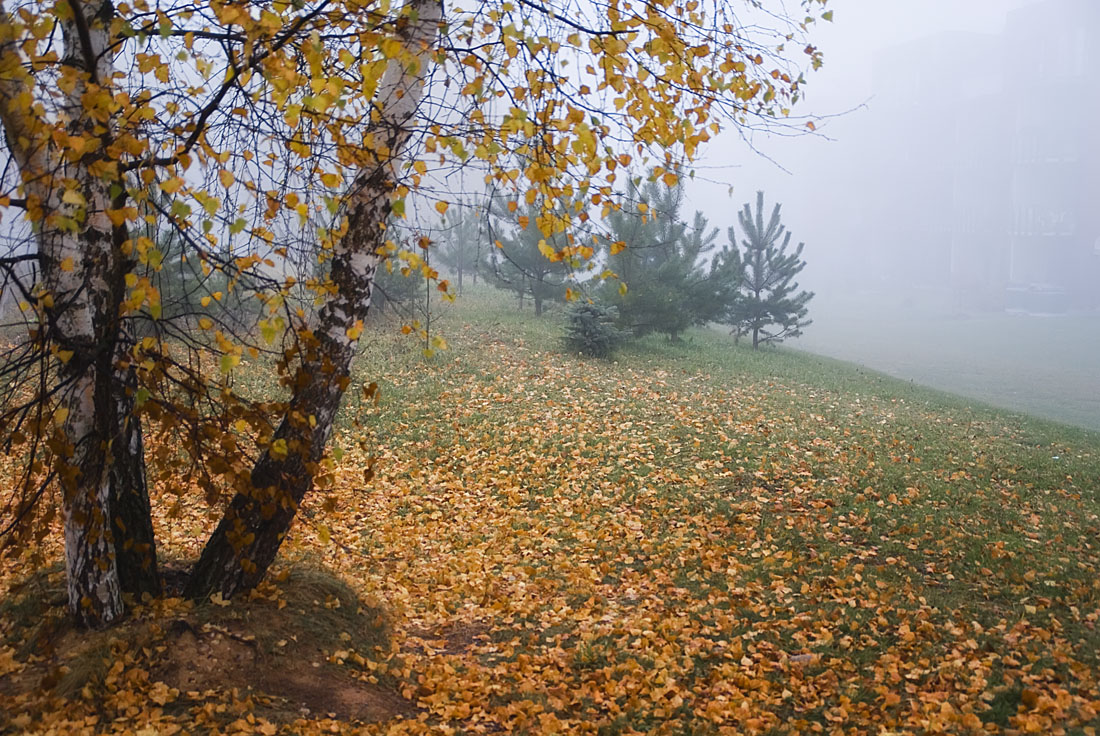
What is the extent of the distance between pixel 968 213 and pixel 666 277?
124m

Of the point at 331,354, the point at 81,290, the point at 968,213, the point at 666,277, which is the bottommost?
the point at 331,354

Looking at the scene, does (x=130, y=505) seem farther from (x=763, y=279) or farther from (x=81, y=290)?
(x=763, y=279)

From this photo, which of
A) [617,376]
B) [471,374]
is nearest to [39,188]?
[471,374]

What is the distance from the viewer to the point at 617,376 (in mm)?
15547

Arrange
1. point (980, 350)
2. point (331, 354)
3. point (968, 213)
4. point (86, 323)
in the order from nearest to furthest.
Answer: point (86, 323), point (331, 354), point (980, 350), point (968, 213)

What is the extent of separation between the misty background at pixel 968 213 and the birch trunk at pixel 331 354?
28.6 meters

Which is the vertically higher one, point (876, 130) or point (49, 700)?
point (876, 130)

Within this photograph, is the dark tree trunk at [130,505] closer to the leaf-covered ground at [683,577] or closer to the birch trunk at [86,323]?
the birch trunk at [86,323]

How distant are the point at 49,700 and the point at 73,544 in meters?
0.75

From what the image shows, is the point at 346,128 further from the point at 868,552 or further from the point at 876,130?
the point at 876,130

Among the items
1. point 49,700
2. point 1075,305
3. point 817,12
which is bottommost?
point 49,700

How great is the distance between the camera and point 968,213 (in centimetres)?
12125

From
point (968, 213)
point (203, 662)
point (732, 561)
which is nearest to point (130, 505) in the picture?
point (203, 662)

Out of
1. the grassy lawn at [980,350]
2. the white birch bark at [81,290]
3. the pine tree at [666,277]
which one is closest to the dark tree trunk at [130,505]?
the white birch bark at [81,290]
